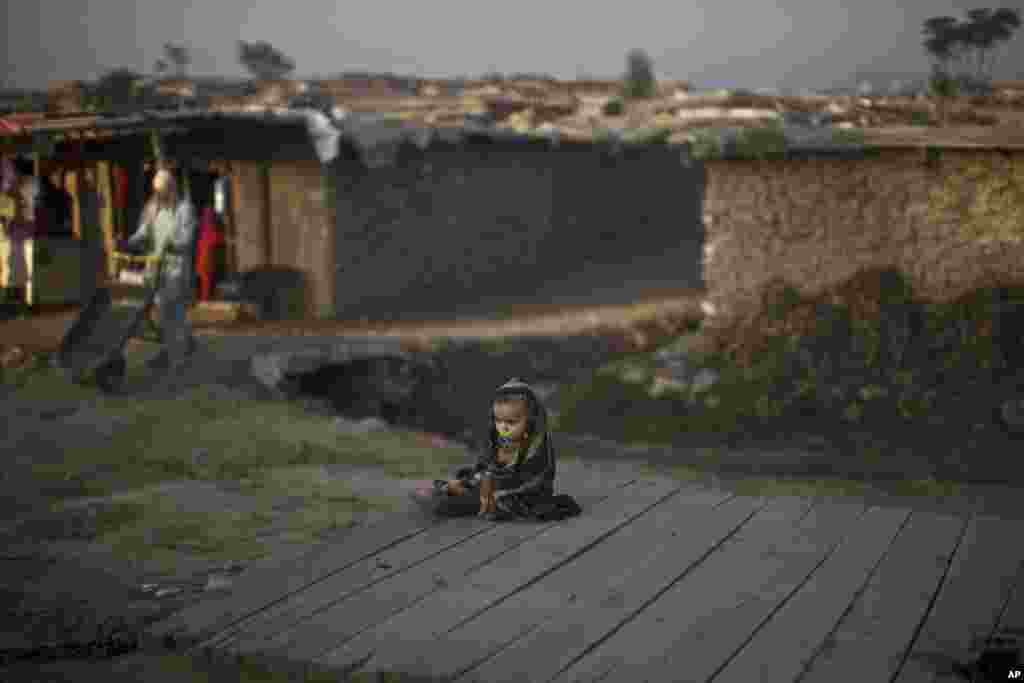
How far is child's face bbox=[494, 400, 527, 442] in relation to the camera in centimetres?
409

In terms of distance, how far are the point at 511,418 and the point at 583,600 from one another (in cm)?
105

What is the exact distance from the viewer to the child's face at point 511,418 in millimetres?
4090

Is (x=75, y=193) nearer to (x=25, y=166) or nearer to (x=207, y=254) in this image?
(x=25, y=166)

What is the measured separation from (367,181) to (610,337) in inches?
139

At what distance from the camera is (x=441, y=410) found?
11438mm

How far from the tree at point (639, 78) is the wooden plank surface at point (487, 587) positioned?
54.3 feet

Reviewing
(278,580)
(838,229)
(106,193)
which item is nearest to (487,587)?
(278,580)

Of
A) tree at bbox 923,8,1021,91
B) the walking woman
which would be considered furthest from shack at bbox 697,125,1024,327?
the walking woman

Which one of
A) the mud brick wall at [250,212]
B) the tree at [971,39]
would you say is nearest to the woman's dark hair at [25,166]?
the mud brick wall at [250,212]

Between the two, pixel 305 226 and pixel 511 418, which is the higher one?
pixel 511 418

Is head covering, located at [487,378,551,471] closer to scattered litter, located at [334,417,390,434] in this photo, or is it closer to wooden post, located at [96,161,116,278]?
scattered litter, located at [334,417,390,434]

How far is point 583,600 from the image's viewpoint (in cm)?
317

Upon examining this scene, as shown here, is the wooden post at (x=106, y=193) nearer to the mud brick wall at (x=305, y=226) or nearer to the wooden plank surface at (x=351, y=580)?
the mud brick wall at (x=305, y=226)

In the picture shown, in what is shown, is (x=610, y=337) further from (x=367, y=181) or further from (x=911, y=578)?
(x=911, y=578)
